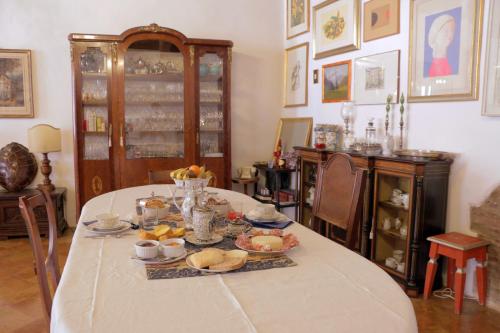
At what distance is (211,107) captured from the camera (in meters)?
4.53

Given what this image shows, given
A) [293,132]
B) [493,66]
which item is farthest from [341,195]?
[293,132]

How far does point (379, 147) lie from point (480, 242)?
0.97 metres

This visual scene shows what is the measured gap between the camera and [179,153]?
14.5 feet

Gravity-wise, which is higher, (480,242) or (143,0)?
(143,0)

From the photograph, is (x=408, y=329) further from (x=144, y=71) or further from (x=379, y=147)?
(x=144, y=71)

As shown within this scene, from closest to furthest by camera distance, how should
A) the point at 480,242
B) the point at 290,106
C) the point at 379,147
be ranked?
1. the point at 480,242
2. the point at 379,147
3. the point at 290,106

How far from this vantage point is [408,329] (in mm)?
1028

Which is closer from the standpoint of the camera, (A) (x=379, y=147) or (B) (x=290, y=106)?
(A) (x=379, y=147)

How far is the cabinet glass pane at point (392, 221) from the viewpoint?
3.00m

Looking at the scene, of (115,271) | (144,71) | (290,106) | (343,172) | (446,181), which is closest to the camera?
(115,271)

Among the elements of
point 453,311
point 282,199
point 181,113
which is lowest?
point 453,311

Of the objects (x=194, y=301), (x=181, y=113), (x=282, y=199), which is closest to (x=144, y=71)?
(x=181, y=113)

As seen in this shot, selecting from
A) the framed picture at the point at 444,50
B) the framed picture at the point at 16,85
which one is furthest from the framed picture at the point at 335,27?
the framed picture at the point at 16,85

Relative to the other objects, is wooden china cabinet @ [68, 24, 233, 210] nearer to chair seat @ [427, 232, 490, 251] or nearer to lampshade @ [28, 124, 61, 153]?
lampshade @ [28, 124, 61, 153]
